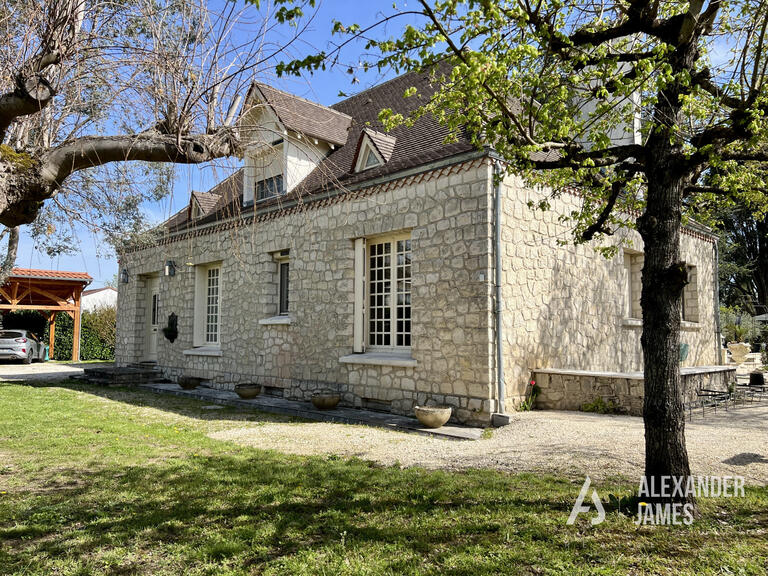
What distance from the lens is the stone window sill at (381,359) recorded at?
8.75m

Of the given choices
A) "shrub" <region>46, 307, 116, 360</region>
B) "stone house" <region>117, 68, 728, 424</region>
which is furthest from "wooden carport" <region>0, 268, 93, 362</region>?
"stone house" <region>117, 68, 728, 424</region>

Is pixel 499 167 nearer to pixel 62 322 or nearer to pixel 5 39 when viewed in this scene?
pixel 5 39

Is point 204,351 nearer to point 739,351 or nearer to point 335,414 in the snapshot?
point 335,414

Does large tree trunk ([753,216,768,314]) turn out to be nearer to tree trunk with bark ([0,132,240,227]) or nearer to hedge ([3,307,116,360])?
tree trunk with bark ([0,132,240,227])

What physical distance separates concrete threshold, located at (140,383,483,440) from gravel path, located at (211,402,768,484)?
28cm

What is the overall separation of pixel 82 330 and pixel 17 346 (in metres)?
3.76

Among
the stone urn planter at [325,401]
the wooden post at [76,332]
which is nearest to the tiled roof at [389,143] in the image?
the stone urn planter at [325,401]

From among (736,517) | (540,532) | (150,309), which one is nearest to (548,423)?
(736,517)

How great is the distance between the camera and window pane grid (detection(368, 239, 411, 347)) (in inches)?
367

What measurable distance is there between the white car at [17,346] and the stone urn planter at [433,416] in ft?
68.5

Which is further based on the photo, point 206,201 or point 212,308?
point 206,201

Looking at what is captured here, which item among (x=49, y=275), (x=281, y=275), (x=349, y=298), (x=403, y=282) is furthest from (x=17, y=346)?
(x=403, y=282)

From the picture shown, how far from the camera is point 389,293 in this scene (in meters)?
9.59

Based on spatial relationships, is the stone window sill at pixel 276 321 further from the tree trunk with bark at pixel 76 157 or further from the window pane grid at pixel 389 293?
the tree trunk with bark at pixel 76 157
